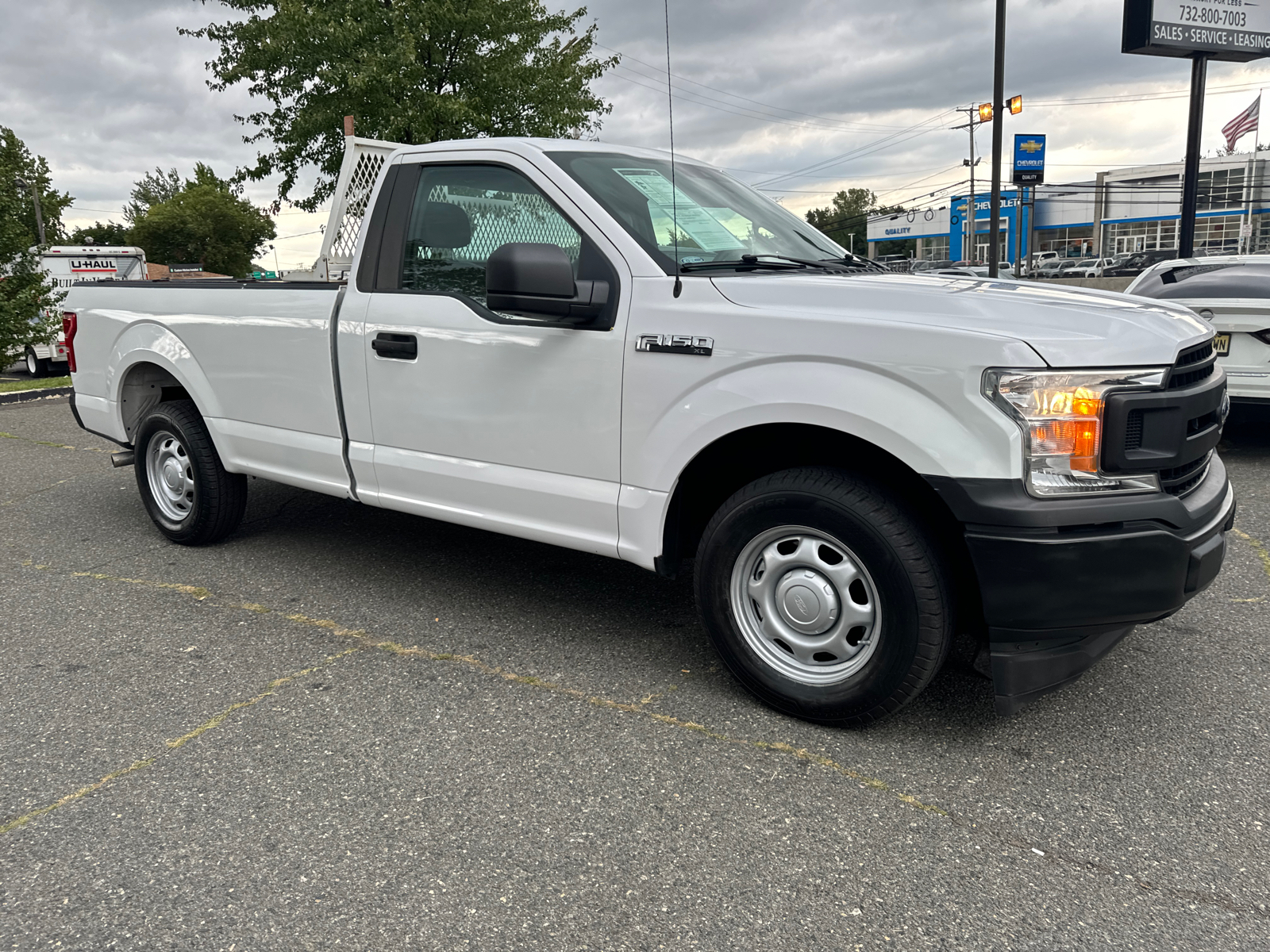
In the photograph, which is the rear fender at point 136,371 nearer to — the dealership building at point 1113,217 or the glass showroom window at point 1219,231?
the dealership building at point 1113,217

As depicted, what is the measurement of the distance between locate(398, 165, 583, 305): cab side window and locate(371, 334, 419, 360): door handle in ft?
0.74

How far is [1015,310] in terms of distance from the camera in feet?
9.61

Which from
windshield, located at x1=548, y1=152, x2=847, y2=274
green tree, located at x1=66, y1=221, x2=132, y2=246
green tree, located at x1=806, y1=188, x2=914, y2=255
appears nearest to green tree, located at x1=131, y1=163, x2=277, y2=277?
green tree, located at x1=66, y1=221, x2=132, y2=246

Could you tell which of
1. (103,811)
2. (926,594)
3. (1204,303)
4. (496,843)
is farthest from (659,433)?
(1204,303)

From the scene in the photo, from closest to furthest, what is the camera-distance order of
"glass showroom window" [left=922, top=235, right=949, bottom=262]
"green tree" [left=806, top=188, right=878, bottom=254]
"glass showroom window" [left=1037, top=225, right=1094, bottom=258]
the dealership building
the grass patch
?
the grass patch
the dealership building
"glass showroom window" [left=1037, top=225, right=1094, bottom=258]
"glass showroom window" [left=922, top=235, right=949, bottom=262]
"green tree" [left=806, top=188, right=878, bottom=254]

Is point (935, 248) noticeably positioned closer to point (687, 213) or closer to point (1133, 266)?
point (1133, 266)

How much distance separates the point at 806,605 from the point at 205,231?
76204mm

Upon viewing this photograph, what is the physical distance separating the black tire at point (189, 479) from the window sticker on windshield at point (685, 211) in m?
2.79

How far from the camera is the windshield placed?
11.9 ft

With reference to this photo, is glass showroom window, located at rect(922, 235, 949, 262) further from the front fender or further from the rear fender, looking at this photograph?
the front fender

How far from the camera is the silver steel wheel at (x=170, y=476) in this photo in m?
5.41

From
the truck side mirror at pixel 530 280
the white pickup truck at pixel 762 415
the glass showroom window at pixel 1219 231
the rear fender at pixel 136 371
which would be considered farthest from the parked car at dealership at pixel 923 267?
the glass showroom window at pixel 1219 231

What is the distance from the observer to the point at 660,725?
3367 millimetres

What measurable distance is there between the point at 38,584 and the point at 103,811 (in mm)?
2581
